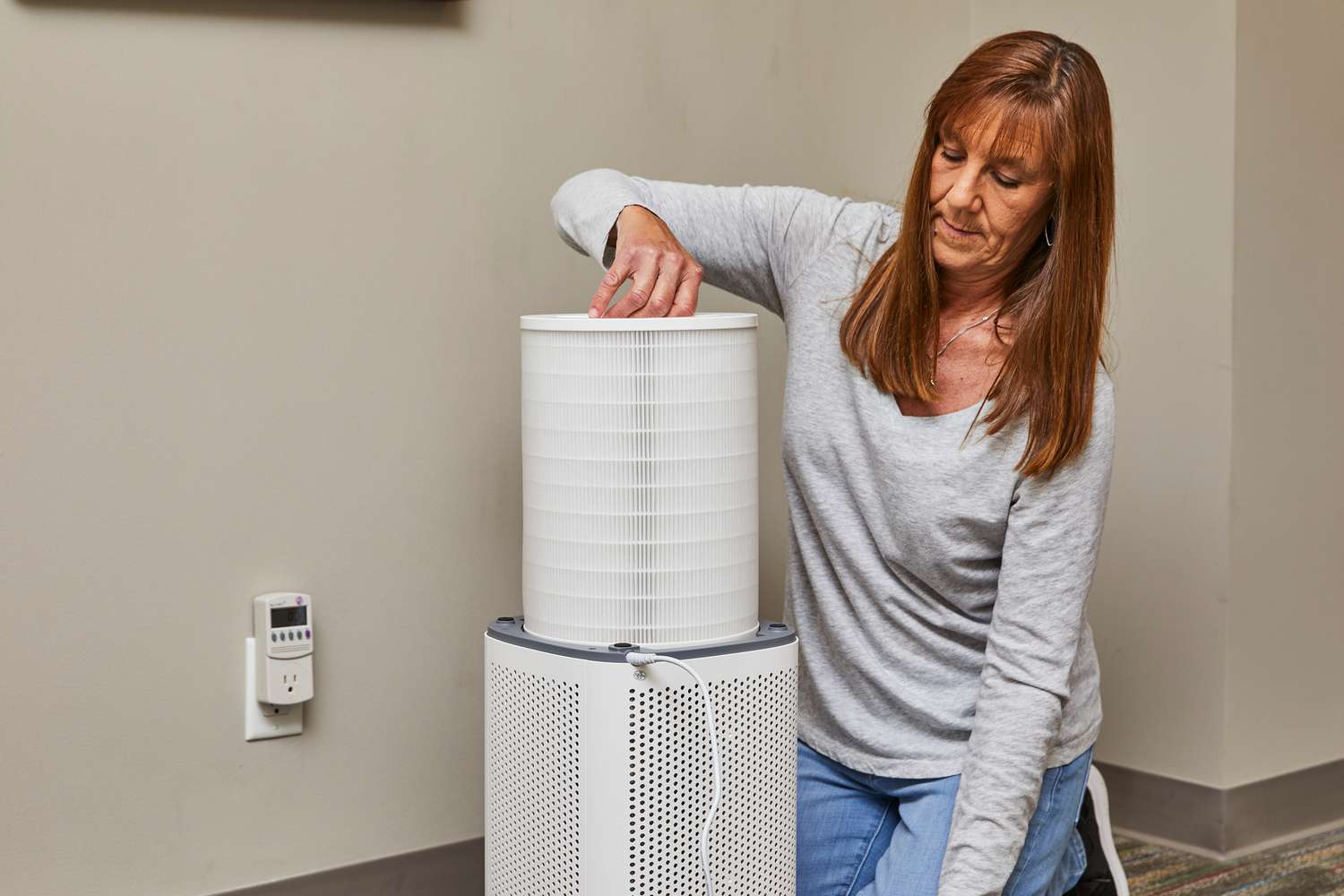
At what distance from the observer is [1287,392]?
210cm

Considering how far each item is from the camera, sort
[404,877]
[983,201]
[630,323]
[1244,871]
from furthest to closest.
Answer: [1244,871], [404,877], [983,201], [630,323]

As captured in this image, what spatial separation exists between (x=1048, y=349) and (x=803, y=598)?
366 millimetres

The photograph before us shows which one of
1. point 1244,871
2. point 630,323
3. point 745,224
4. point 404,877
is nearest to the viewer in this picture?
point 630,323

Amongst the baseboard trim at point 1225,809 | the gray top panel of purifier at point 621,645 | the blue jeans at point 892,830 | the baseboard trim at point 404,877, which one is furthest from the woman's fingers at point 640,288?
the baseboard trim at point 1225,809

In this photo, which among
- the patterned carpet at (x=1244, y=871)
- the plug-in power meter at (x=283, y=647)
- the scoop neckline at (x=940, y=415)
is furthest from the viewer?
the patterned carpet at (x=1244, y=871)

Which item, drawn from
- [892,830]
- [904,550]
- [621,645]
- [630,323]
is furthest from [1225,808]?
[630,323]

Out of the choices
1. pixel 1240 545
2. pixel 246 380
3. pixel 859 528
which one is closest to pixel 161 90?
pixel 246 380

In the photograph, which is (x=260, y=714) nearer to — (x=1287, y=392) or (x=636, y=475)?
(x=636, y=475)

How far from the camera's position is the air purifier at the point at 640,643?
116 cm

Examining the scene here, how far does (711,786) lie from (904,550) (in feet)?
1.13

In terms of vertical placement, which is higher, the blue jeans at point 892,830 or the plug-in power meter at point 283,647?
the plug-in power meter at point 283,647

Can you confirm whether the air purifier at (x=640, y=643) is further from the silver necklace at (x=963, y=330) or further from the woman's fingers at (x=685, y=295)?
the silver necklace at (x=963, y=330)

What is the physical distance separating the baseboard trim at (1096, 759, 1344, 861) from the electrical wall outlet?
1255 mm

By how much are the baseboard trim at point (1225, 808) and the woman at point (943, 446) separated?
0.67 m
